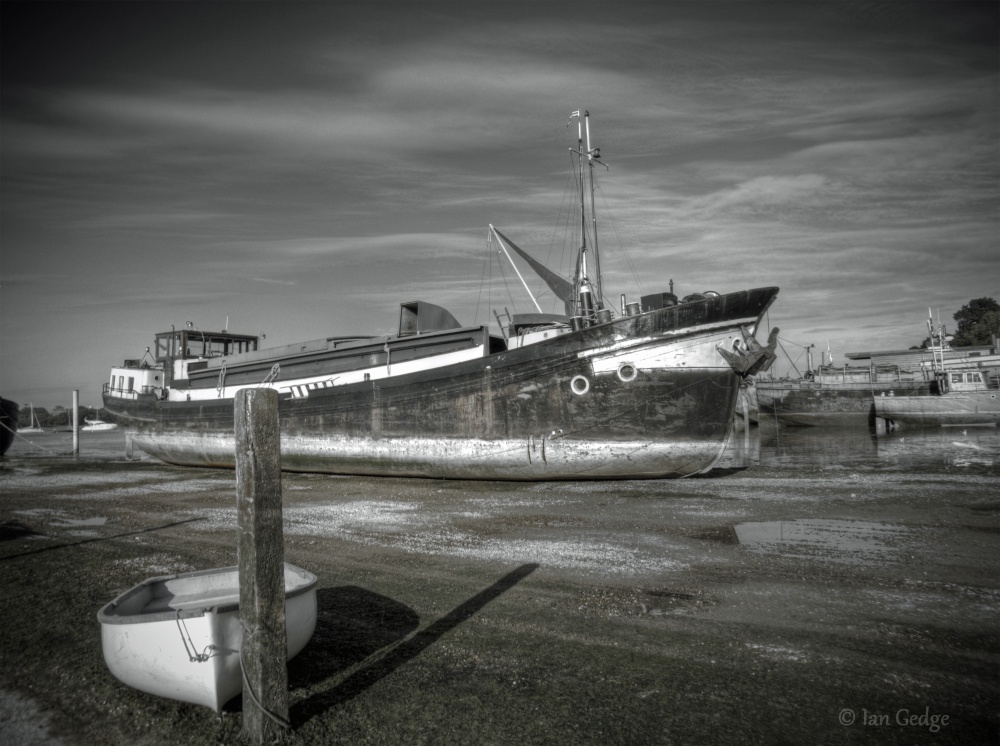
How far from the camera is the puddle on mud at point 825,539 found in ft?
22.9

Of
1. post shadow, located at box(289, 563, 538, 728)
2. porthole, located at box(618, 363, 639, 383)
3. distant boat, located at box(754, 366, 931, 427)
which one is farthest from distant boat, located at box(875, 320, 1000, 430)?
post shadow, located at box(289, 563, 538, 728)

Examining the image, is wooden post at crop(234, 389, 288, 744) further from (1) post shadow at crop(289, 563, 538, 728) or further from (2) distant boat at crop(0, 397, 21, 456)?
(2) distant boat at crop(0, 397, 21, 456)

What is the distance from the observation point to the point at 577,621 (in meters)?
5.07

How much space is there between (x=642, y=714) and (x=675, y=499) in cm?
793

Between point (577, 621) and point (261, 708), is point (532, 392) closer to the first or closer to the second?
point (577, 621)

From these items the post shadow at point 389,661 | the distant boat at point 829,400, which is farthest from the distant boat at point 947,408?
the post shadow at point 389,661

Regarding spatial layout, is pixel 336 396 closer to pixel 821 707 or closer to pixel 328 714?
pixel 328 714

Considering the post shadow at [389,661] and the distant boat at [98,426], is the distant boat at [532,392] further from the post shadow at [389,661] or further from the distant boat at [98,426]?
the distant boat at [98,426]

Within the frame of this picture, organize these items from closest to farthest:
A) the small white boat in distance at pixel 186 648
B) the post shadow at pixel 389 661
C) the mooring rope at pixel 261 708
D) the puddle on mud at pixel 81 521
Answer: the mooring rope at pixel 261 708, the small white boat in distance at pixel 186 648, the post shadow at pixel 389 661, the puddle on mud at pixel 81 521

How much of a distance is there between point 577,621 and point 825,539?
4658 millimetres

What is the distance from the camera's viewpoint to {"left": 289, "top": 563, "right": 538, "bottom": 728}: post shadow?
12.7 ft

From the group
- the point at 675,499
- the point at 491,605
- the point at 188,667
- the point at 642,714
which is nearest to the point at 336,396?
the point at 675,499

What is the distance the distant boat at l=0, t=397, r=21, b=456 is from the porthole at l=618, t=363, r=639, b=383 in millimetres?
27855

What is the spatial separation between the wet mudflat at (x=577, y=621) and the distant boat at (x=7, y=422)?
21.2 meters
